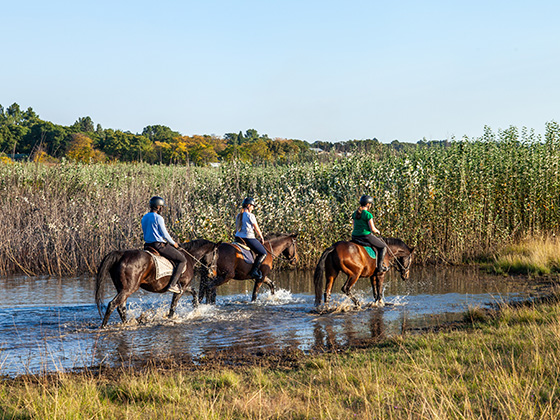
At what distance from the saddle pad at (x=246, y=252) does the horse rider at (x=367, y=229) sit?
105 inches

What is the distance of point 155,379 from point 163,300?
711 cm

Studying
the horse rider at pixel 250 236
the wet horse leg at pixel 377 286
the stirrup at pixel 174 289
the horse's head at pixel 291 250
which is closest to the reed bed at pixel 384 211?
the horse's head at pixel 291 250

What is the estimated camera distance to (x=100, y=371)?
6.83 meters

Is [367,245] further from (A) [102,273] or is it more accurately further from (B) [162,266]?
(A) [102,273]

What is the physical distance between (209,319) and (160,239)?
74.7 inches

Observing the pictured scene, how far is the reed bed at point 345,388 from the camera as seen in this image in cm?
512

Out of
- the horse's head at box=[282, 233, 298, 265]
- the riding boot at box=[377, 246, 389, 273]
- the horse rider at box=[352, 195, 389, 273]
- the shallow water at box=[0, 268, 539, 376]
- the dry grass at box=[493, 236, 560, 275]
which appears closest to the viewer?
the shallow water at box=[0, 268, 539, 376]

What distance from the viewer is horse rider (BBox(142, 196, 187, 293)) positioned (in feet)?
35.1

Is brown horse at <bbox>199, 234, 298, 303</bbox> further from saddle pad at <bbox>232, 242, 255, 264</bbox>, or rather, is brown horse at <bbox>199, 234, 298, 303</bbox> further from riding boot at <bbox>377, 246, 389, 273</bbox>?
riding boot at <bbox>377, 246, 389, 273</bbox>

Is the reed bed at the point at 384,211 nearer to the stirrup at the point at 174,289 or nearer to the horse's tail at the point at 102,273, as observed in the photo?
the stirrup at the point at 174,289

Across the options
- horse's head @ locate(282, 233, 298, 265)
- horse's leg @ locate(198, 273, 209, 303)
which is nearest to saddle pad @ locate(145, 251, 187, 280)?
horse's leg @ locate(198, 273, 209, 303)

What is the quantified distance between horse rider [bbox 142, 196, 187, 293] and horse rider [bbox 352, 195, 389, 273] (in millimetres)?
3870

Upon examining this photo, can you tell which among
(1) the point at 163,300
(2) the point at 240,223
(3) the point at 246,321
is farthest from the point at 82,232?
(3) the point at 246,321

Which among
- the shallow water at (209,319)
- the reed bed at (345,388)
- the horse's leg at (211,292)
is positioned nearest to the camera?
the reed bed at (345,388)
